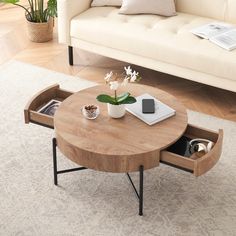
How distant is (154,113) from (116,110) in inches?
8.5

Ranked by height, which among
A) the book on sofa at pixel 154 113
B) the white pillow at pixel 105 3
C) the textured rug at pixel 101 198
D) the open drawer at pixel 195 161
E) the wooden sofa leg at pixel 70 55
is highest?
the white pillow at pixel 105 3

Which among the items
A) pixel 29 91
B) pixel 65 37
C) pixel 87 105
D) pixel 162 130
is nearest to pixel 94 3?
Result: pixel 65 37

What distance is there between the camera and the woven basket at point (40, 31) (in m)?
4.51

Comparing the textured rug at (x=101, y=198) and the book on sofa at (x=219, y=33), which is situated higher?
the book on sofa at (x=219, y=33)

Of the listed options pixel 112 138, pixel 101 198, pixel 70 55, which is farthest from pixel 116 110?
pixel 70 55

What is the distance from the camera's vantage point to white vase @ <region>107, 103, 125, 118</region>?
273 centimetres

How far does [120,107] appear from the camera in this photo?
2.73 metres

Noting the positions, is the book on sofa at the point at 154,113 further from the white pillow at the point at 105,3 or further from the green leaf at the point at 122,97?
the white pillow at the point at 105,3

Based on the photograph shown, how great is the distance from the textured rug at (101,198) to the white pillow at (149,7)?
1.17 meters

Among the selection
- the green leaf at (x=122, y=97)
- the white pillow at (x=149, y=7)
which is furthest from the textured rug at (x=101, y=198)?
the white pillow at (x=149, y=7)

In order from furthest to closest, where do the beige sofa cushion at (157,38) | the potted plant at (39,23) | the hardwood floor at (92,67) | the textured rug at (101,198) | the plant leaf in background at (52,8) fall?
the potted plant at (39,23) < the plant leaf in background at (52,8) < the hardwood floor at (92,67) < the beige sofa cushion at (157,38) < the textured rug at (101,198)

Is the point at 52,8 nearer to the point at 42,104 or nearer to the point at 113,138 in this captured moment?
the point at 42,104

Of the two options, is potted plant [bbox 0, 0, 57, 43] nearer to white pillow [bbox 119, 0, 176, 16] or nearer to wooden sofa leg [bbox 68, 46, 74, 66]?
wooden sofa leg [bbox 68, 46, 74, 66]

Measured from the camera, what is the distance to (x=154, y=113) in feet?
9.13
